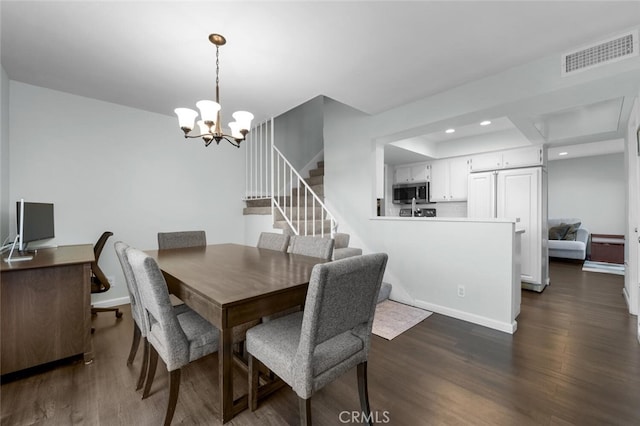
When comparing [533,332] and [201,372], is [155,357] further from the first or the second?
[533,332]

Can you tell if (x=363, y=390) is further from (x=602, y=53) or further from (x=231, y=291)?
(x=602, y=53)

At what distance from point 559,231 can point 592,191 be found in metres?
1.28

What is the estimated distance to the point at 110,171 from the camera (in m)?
3.31

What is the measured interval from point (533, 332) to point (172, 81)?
14.0 feet

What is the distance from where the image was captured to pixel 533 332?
2.56m

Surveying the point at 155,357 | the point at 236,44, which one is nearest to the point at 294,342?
the point at 155,357

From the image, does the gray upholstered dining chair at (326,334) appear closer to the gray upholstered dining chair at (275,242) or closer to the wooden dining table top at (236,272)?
the wooden dining table top at (236,272)

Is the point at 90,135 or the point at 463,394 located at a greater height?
the point at 90,135

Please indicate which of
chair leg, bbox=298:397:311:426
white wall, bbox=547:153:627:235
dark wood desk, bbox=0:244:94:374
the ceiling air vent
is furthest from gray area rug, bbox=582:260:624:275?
dark wood desk, bbox=0:244:94:374

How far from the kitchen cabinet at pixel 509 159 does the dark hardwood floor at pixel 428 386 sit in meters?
2.39

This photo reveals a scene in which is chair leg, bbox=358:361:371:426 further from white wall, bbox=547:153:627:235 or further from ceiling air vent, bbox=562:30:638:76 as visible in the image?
white wall, bbox=547:153:627:235

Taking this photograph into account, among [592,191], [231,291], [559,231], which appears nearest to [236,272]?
[231,291]

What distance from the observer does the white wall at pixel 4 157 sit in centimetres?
253

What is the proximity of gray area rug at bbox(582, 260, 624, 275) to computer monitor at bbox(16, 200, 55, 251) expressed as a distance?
7953mm
